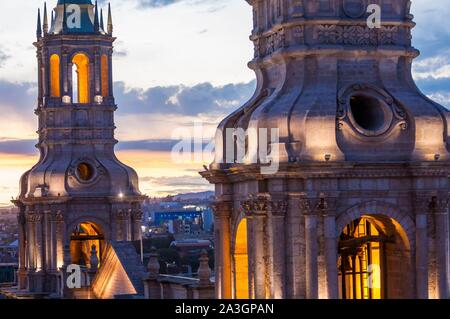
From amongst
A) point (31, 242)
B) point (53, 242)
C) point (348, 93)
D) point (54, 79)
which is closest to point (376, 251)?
point (348, 93)

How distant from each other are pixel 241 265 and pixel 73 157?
4575cm

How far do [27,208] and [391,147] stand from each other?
52.1 meters

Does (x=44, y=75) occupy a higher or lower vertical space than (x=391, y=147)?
higher

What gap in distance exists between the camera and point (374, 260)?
59.2 metres

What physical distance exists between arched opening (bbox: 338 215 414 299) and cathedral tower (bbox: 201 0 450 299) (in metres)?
0.07

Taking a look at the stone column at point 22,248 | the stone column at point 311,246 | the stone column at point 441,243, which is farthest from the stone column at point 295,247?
the stone column at point 22,248

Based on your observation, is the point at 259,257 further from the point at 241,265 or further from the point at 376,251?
the point at 376,251

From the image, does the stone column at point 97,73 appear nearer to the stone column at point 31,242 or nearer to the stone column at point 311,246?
the stone column at point 31,242

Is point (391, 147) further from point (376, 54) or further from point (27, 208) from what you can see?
point (27, 208)

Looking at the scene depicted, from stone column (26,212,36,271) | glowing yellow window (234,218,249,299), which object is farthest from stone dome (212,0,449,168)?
stone column (26,212,36,271)
